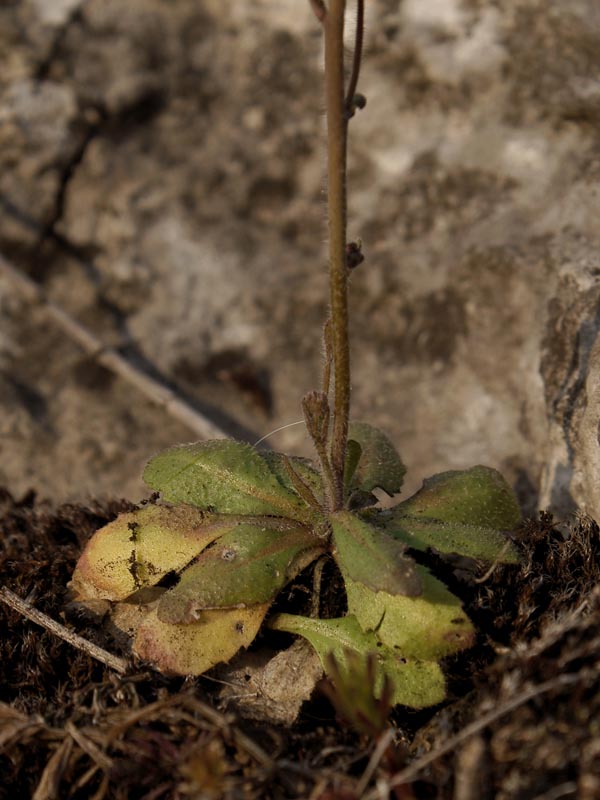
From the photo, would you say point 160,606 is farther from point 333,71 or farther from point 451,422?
point 451,422

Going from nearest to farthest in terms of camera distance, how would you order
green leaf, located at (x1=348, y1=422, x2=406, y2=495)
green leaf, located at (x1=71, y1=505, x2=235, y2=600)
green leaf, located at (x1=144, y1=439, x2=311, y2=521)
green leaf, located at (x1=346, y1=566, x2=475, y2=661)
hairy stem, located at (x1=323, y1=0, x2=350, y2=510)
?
hairy stem, located at (x1=323, y1=0, x2=350, y2=510) → green leaf, located at (x1=346, y1=566, x2=475, y2=661) → green leaf, located at (x1=71, y1=505, x2=235, y2=600) → green leaf, located at (x1=144, y1=439, x2=311, y2=521) → green leaf, located at (x1=348, y1=422, x2=406, y2=495)

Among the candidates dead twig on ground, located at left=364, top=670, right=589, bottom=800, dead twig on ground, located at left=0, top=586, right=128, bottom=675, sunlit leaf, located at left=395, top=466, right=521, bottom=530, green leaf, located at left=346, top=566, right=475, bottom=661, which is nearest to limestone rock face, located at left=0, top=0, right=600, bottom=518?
sunlit leaf, located at left=395, top=466, right=521, bottom=530

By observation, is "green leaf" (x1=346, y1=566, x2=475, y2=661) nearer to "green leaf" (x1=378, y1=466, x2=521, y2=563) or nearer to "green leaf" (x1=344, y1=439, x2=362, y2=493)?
"green leaf" (x1=378, y1=466, x2=521, y2=563)

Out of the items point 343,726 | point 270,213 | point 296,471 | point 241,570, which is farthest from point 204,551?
point 270,213

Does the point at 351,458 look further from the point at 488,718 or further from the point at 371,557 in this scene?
the point at 488,718

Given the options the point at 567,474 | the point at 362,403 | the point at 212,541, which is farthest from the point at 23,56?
the point at 567,474

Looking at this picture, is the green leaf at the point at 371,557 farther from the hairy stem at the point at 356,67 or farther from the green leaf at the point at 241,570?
the hairy stem at the point at 356,67
